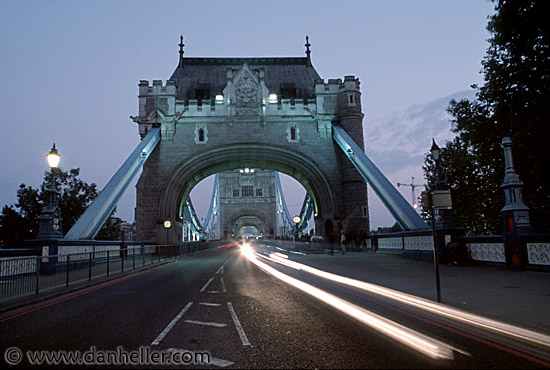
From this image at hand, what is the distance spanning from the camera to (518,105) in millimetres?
15047

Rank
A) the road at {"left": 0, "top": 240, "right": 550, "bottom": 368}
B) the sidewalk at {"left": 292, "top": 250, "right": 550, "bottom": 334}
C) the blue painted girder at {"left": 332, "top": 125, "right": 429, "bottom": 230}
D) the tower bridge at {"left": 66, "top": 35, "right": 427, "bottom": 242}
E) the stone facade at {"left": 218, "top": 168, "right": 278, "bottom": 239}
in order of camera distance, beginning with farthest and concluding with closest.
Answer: the stone facade at {"left": 218, "top": 168, "right": 278, "bottom": 239}, the tower bridge at {"left": 66, "top": 35, "right": 427, "bottom": 242}, the blue painted girder at {"left": 332, "top": 125, "right": 429, "bottom": 230}, the sidewalk at {"left": 292, "top": 250, "right": 550, "bottom": 334}, the road at {"left": 0, "top": 240, "right": 550, "bottom": 368}

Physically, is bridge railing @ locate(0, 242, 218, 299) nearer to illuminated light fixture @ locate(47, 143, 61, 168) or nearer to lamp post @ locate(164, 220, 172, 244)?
illuminated light fixture @ locate(47, 143, 61, 168)

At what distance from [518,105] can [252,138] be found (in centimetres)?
2043

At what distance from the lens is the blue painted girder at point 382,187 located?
2206 centimetres

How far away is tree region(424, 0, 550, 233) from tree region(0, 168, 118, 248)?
2575 cm

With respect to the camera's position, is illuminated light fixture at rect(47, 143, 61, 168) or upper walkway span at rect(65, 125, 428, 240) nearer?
illuminated light fixture at rect(47, 143, 61, 168)

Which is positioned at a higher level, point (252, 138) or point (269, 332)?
point (252, 138)

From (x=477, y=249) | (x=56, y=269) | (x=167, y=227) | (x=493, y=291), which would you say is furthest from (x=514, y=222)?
(x=167, y=227)

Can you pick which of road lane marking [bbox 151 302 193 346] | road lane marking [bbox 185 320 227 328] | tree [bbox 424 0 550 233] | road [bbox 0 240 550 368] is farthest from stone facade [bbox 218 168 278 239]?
road lane marking [bbox 185 320 227 328]

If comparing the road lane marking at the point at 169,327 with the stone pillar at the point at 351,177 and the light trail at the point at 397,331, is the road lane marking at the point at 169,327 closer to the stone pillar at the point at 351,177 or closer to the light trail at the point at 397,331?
the light trail at the point at 397,331

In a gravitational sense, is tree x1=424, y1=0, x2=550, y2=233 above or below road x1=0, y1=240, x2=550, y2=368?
above

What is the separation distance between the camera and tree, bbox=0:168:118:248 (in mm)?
27500

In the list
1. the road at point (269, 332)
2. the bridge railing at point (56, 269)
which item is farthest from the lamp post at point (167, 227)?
the road at point (269, 332)

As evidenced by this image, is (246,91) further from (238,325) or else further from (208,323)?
(238,325)
